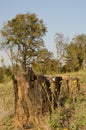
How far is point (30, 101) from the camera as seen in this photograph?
20.9 ft

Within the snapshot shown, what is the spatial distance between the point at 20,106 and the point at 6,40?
3830 centimetres

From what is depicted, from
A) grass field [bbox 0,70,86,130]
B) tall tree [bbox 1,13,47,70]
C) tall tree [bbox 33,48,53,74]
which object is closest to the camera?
grass field [bbox 0,70,86,130]

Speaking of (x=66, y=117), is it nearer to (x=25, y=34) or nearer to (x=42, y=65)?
(x=42, y=65)

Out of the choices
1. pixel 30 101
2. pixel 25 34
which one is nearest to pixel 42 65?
pixel 30 101

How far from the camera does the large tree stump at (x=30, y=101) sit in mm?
6367

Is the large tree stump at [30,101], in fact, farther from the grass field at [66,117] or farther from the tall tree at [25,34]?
the tall tree at [25,34]

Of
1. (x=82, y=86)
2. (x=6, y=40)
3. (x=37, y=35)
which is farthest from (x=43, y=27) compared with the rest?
(x=82, y=86)

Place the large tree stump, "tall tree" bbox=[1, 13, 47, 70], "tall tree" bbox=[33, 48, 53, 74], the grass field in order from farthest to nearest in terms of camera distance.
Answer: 1. "tall tree" bbox=[1, 13, 47, 70]
2. "tall tree" bbox=[33, 48, 53, 74]
3. the large tree stump
4. the grass field

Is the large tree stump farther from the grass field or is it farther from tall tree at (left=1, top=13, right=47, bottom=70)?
tall tree at (left=1, top=13, right=47, bottom=70)

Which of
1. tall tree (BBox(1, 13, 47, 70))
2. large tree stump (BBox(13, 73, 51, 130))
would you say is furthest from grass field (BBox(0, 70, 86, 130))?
tall tree (BBox(1, 13, 47, 70))

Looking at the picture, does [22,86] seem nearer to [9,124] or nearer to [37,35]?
[9,124]

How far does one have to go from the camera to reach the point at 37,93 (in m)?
6.45

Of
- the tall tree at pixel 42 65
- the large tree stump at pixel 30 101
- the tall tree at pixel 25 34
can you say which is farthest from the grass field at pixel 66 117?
the tall tree at pixel 25 34

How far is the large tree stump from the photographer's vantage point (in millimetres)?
6367
